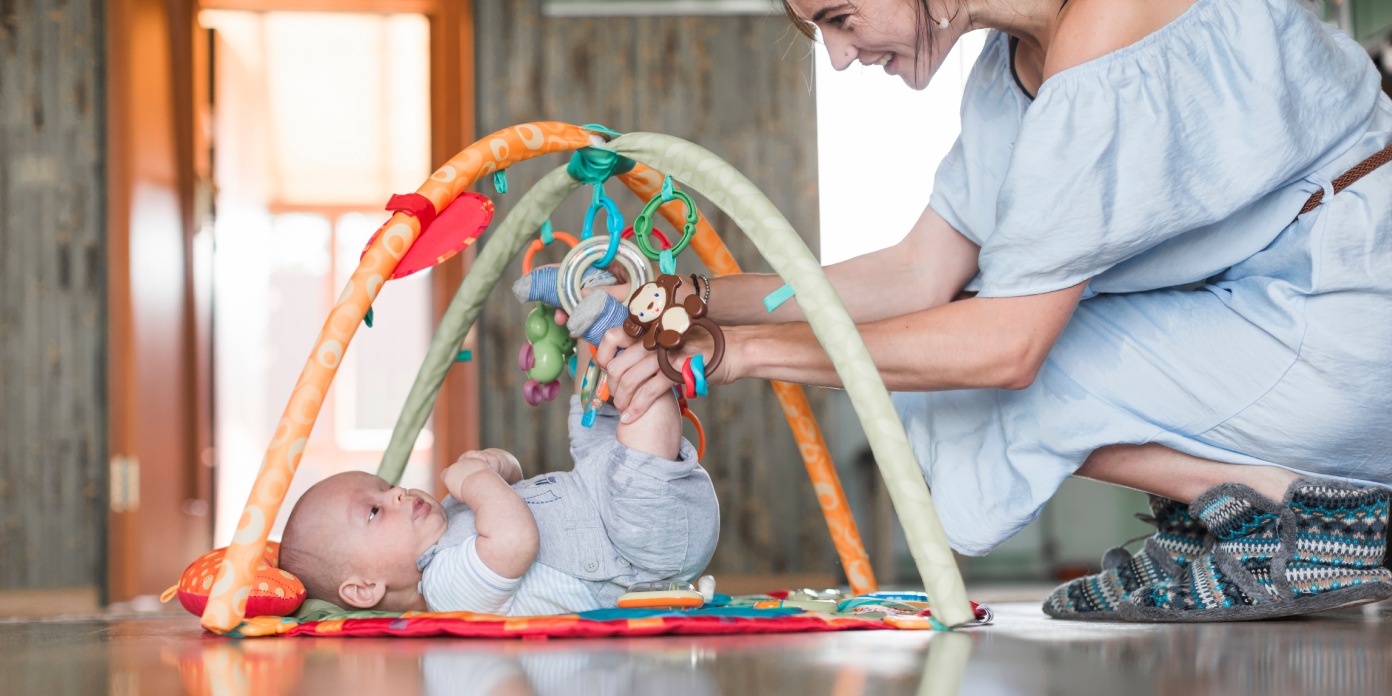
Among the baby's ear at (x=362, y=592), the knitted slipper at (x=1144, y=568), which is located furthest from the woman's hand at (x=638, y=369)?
the knitted slipper at (x=1144, y=568)

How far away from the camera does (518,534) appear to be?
114 centimetres

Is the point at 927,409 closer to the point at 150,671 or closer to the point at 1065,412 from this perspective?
the point at 1065,412

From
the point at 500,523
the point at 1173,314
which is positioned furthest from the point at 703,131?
the point at 500,523

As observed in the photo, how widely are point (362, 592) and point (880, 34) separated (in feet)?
2.73

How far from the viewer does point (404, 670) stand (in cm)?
81

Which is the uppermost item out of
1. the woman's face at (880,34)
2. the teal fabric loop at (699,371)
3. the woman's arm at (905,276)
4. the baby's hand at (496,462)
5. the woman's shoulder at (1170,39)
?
the woman's face at (880,34)

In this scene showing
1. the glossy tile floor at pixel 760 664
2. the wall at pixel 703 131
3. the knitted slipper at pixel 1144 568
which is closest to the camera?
the glossy tile floor at pixel 760 664

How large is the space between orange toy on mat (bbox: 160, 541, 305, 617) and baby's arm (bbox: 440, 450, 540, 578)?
0.65ft

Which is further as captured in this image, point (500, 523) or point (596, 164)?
point (596, 164)

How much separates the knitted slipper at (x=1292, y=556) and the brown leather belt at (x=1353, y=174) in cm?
29

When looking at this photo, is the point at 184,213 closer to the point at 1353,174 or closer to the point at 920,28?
the point at 920,28

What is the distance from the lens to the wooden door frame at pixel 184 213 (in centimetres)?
296

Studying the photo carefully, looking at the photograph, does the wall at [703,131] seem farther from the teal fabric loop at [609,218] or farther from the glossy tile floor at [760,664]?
the glossy tile floor at [760,664]

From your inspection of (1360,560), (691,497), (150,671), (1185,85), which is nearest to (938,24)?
(1185,85)
